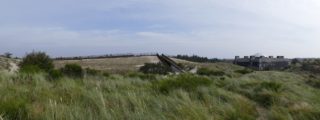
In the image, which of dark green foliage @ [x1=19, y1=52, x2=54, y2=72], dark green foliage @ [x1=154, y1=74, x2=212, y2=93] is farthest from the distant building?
dark green foliage @ [x1=154, y1=74, x2=212, y2=93]

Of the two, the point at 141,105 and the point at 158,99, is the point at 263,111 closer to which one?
the point at 158,99

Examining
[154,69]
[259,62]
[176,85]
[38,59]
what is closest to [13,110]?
[176,85]

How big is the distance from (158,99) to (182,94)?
956mm

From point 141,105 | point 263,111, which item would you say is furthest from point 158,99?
point 263,111

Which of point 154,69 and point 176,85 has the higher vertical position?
point 176,85

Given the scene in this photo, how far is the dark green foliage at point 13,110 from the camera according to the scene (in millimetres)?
5601

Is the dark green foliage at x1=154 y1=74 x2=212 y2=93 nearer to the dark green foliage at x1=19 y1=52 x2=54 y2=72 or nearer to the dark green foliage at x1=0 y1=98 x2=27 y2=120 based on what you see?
the dark green foliage at x1=0 y1=98 x2=27 y2=120

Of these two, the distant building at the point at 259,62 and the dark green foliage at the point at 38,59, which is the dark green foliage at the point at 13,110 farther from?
the distant building at the point at 259,62

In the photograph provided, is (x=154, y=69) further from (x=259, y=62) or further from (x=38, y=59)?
(x=259, y=62)

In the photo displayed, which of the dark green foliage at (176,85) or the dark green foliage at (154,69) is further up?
the dark green foliage at (176,85)

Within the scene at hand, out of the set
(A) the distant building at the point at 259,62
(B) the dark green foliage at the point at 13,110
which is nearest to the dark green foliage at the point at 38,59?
(B) the dark green foliage at the point at 13,110

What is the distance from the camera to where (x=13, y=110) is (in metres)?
5.73

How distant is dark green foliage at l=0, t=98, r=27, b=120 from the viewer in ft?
18.4

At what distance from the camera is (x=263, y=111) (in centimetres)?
872
